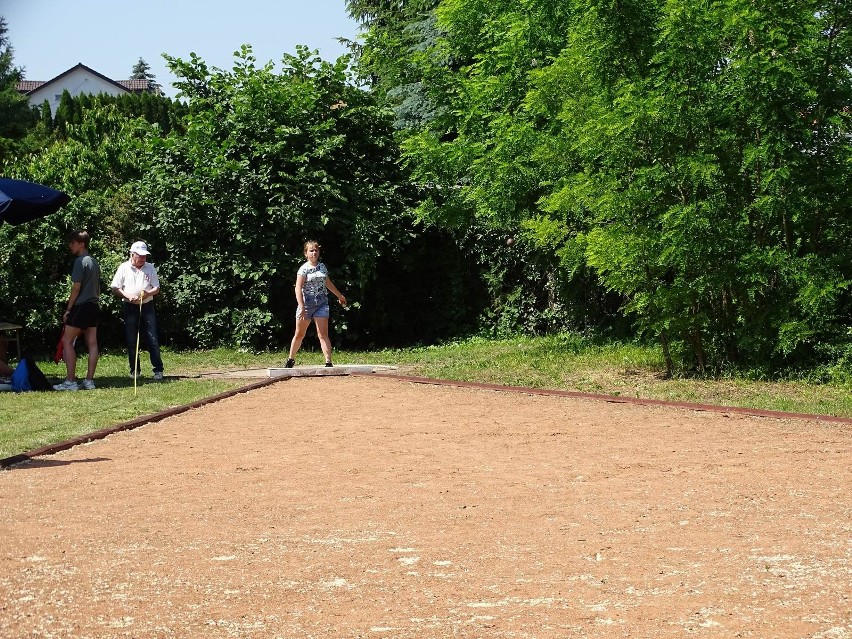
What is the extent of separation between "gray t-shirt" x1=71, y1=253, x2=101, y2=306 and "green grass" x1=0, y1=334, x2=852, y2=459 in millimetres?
1109

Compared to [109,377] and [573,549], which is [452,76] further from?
[573,549]

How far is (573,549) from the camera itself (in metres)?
5.52

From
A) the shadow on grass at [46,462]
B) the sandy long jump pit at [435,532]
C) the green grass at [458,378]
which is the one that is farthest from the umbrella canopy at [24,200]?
the shadow on grass at [46,462]

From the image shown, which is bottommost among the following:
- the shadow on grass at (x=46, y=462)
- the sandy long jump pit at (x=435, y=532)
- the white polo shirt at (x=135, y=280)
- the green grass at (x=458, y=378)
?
the sandy long jump pit at (x=435, y=532)

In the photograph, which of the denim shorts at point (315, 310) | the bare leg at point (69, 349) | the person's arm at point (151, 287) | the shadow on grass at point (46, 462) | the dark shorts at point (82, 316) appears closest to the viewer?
the shadow on grass at point (46, 462)

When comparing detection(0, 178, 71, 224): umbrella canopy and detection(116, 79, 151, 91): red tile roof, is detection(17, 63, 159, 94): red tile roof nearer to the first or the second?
detection(116, 79, 151, 91): red tile roof

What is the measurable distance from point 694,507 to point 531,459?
194 centimetres

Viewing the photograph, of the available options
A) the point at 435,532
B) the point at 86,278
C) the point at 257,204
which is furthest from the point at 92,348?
the point at 435,532

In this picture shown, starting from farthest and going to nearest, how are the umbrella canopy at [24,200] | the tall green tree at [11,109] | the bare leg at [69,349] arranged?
the tall green tree at [11,109] → the bare leg at [69,349] → the umbrella canopy at [24,200]

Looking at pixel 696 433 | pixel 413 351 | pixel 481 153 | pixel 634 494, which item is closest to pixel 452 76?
pixel 481 153

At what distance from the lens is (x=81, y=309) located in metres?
13.1

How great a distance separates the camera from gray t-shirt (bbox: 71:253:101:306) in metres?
13.0

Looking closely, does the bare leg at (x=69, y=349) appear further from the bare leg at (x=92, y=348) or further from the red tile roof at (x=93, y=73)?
the red tile roof at (x=93, y=73)

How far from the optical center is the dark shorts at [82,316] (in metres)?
13.1
